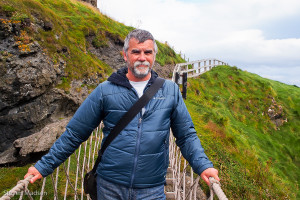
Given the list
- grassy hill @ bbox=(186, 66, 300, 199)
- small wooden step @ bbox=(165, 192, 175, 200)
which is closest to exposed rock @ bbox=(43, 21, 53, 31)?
grassy hill @ bbox=(186, 66, 300, 199)

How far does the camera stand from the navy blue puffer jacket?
1890 mm

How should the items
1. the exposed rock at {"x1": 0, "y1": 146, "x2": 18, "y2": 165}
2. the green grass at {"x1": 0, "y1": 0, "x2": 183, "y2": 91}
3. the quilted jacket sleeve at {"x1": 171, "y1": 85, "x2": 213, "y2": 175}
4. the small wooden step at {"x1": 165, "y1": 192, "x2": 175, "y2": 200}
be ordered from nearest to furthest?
the quilted jacket sleeve at {"x1": 171, "y1": 85, "x2": 213, "y2": 175}
the small wooden step at {"x1": 165, "y1": 192, "x2": 175, "y2": 200}
the exposed rock at {"x1": 0, "y1": 146, "x2": 18, "y2": 165}
the green grass at {"x1": 0, "y1": 0, "x2": 183, "y2": 91}

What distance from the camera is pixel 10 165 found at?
14.5 feet

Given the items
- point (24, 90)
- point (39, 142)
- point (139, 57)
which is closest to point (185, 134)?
point (139, 57)

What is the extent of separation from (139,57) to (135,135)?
730 mm

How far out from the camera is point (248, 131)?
35.1ft

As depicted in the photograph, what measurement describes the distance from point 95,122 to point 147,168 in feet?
2.20

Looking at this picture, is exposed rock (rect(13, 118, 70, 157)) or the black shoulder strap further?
exposed rock (rect(13, 118, 70, 157))

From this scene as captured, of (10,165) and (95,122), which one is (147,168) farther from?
(10,165)

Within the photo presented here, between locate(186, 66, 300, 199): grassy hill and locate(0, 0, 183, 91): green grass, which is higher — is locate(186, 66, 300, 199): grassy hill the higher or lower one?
the lower one

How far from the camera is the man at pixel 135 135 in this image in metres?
1.89

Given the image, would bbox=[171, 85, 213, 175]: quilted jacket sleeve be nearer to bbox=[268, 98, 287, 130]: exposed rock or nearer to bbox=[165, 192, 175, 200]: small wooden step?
bbox=[165, 192, 175, 200]: small wooden step

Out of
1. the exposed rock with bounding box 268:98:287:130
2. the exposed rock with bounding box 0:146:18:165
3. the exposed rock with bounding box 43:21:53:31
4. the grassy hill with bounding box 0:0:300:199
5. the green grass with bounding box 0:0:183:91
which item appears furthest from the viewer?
the exposed rock with bounding box 268:98:287:130

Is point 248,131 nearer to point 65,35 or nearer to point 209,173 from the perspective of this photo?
point 65,35
